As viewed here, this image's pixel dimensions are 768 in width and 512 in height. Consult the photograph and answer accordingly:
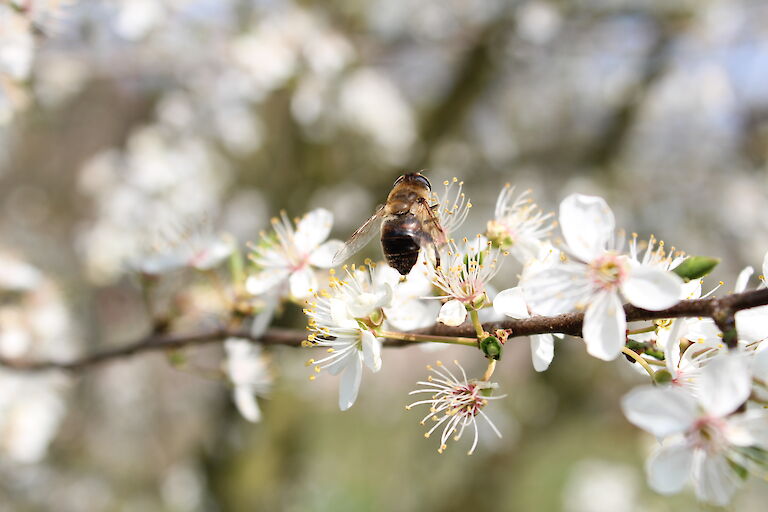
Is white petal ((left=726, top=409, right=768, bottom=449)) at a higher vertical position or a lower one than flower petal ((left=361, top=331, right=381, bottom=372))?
higher

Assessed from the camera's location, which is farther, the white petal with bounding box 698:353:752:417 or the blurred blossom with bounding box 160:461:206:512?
the blurred blossom with bounding box 160:461:206:512

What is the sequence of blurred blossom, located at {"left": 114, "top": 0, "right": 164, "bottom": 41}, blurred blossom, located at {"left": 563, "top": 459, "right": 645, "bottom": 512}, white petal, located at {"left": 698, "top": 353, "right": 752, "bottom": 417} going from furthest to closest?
blurred blossom, located at {"left": 563, "top": 459, "right": 645, "bottom": 512} → blurred blossom, located at {"left": 114, "top": 0, "right": 164, "bottom": 41} → white petal, located at {"left": 698, "top": 353, "right": 752, "bottom": 417}

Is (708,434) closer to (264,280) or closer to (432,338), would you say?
(432,338)

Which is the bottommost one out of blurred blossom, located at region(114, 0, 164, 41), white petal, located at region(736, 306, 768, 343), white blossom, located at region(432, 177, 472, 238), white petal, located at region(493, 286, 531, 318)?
white petal, located at region(493, 286, 531, 318)

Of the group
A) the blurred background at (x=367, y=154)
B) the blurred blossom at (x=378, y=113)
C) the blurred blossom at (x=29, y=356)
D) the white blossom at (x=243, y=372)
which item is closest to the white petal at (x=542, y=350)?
the white blossom at (x=243, y=372)

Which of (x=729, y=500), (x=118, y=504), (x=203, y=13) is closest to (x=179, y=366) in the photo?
(x=729, y=500)

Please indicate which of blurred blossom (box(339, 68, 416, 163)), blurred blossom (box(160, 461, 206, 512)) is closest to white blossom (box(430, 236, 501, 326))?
blurred blossom (box(339, 68, 416, 163))

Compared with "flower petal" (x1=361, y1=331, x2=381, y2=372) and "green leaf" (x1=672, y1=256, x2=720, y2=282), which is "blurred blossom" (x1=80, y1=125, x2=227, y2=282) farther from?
"green leaf" (x1=672, y1=256, x2=720, y2=282)

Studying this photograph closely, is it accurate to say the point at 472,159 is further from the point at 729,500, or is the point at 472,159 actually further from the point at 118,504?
the point at 118,504
